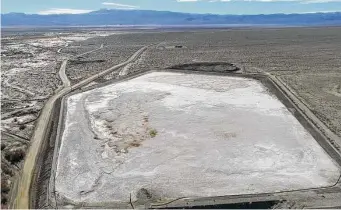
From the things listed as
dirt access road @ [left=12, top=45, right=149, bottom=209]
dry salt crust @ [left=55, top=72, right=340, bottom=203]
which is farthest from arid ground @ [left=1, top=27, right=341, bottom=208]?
dry salt crust @ [left=55, top=72, right=340, bottom=203]

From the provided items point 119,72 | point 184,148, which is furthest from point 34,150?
point 119,72

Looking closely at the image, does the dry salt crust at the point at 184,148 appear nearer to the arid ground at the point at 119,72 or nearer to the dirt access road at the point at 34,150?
the dirt access road at the point at 34,150

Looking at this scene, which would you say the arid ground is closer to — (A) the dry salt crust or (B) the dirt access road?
(B) the dirt access road

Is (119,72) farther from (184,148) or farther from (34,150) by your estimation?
(184,148)

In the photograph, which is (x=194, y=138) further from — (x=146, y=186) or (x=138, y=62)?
(x=138, y=62)

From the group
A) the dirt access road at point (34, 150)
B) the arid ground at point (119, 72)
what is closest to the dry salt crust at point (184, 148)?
the dirt access road at point (34, 150)

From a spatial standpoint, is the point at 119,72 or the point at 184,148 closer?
the point at 184,148

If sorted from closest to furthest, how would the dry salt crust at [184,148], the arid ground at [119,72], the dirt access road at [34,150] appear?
the dirt access road at [34,150] < the dry salt crust at [184,148] < the arid ground at [119,72]

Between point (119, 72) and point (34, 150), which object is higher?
point (34, 150)
